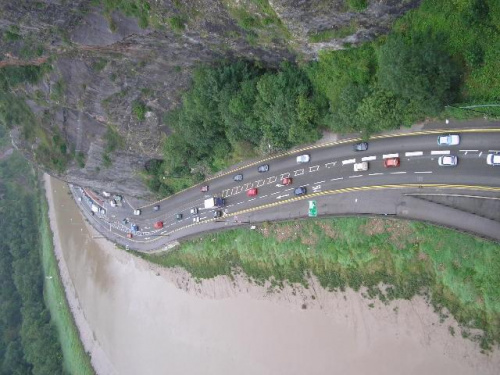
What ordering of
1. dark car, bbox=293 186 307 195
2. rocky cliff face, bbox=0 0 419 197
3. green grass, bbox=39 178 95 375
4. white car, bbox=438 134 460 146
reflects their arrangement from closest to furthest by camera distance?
white car, bbox=438 134 460 146, rocky cliff face, bbox=0 0 419 197, dark car, bbox=293 186 307 195, green grass, bbox=39 178 95 375

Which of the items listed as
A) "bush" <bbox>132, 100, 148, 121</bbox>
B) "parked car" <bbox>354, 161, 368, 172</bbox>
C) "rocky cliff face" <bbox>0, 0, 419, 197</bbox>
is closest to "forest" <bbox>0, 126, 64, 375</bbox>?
"rocky cliff face" <bbox>0, 0, 419, 197</bbox>

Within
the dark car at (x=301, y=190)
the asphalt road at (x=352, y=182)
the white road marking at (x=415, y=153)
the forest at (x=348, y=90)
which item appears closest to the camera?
the forest at (x=348, y=90)

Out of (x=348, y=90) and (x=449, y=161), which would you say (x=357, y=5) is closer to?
(x=348, y=90)

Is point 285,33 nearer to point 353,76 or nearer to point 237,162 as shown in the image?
point 353,76

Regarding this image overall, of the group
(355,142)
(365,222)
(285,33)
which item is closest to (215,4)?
(285,33)

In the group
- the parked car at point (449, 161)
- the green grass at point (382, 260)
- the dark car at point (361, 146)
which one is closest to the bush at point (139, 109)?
the green grass at point (382, 260)

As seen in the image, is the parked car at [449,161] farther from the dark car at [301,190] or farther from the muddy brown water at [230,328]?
the dark car at [301,190]

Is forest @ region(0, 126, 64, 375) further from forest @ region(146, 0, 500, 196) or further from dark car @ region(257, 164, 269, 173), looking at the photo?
dark car @ region(257, 164, 269, 173)
